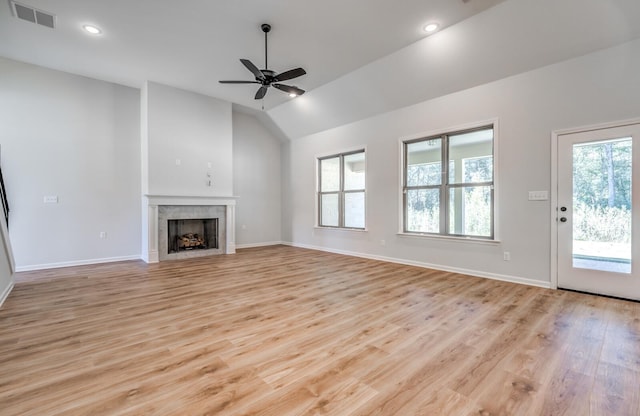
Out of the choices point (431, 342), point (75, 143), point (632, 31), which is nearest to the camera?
point (431, 342)

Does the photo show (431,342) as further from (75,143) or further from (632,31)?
(75,143)

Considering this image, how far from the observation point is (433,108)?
497 cm

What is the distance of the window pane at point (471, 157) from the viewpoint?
4469 mm

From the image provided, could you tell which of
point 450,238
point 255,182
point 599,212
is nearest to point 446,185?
point 450,238

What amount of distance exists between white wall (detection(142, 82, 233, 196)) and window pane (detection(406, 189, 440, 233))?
4083mm

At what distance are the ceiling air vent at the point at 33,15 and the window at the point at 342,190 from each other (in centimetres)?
514

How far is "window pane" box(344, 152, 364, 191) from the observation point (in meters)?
6.43

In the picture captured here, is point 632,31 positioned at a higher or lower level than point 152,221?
higher

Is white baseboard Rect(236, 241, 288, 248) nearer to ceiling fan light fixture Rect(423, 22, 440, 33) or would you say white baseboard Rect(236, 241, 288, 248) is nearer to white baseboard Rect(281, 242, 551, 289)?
white baseboard Rect(281, 242, 551, 289)

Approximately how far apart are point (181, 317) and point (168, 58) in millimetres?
4093

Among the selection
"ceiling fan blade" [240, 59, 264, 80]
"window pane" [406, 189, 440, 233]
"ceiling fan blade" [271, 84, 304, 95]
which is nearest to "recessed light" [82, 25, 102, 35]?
"ceiling fan blade" [240, 59, 264, 80]

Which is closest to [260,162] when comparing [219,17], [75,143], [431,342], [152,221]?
[152,221]

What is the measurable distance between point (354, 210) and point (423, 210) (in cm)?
169

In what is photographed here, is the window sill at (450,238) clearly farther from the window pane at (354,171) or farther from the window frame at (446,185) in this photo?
the window pane at (354,171)
